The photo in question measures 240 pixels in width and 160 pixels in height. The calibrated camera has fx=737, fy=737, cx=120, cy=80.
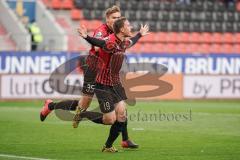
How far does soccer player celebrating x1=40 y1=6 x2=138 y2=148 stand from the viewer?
41.2 ft

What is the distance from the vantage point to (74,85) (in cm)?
2598

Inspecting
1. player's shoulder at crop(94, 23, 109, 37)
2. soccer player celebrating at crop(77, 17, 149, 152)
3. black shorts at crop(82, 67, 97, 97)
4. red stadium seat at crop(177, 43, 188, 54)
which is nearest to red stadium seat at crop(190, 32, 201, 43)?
red stadium seat at crop(177, 43, 188, 54)

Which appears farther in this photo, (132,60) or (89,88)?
(132,60)

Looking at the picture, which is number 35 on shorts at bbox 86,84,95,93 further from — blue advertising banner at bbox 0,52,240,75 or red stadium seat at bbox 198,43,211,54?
red stadium seat at bbox 198,43,211,54

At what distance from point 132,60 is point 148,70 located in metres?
1.09

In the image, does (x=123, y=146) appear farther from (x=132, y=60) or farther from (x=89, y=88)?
(x=132, y=60)

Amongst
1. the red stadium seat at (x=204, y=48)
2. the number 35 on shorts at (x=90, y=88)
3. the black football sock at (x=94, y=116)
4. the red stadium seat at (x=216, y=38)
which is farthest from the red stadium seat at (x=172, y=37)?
the black football sock at (x=94, y=116)

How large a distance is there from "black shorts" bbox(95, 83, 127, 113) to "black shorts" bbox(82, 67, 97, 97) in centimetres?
119

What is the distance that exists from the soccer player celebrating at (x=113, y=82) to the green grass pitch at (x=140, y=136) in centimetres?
52

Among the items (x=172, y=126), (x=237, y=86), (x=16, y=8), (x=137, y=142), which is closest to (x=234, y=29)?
(x=237, y=86)

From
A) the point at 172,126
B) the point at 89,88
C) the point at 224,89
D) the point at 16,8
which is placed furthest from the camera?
the point at 16,8

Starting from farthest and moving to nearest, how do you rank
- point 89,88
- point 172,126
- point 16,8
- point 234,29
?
point 234,29, point 16,8, point 172,126, point 89,88

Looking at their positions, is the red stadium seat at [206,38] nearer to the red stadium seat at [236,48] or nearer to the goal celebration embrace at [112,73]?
the red stadium seat at [236,48]

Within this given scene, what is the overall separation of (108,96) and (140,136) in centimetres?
285
